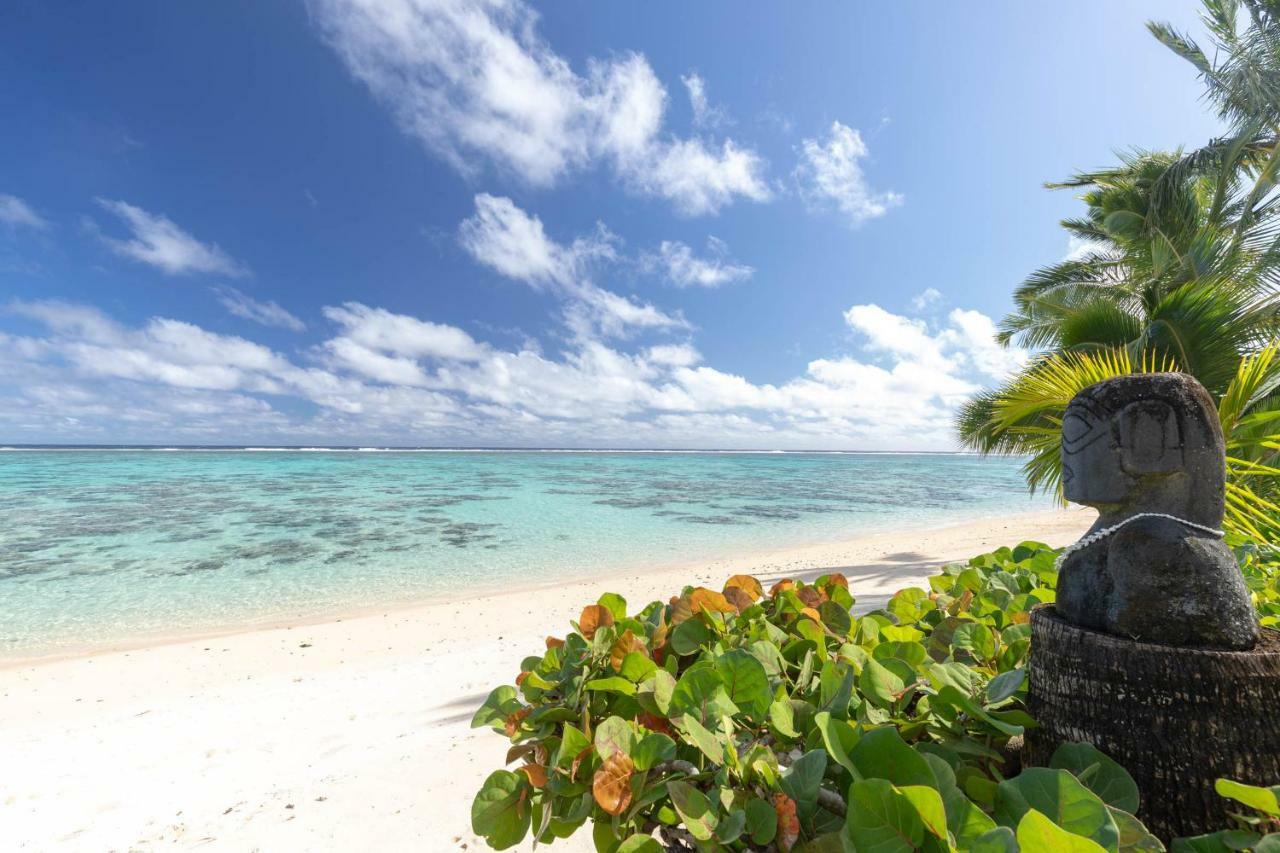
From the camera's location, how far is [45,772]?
365cm

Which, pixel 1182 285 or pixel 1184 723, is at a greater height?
pixel 1182 285

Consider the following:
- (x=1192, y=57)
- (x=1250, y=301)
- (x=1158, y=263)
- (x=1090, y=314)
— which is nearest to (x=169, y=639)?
(x=1090, y=314)

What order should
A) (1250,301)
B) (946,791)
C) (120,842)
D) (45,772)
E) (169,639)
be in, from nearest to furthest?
(946,791) < (120,842) < (45,772) < (1250,301) < (169,639)

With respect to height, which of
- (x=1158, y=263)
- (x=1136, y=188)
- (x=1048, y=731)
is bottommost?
(x=1048, y=731)

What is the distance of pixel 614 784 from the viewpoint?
88 cm

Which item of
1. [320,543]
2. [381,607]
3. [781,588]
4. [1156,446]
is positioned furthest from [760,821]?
[320,543]

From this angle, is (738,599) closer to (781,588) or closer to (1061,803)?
(781,588)

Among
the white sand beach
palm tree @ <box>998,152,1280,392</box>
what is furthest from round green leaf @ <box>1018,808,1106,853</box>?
palm tree @ <box>998,152,1280,392</box>

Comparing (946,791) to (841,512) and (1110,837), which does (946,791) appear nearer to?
(1110,837)

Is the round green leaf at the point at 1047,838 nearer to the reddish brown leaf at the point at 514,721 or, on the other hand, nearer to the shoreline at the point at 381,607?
the reddish brown leaf at the point at 514,721

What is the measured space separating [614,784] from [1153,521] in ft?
4.22

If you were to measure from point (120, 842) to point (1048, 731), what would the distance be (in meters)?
4.34

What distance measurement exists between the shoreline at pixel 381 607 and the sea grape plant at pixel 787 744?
781 cm

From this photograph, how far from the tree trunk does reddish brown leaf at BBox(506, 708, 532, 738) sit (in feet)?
3.76
